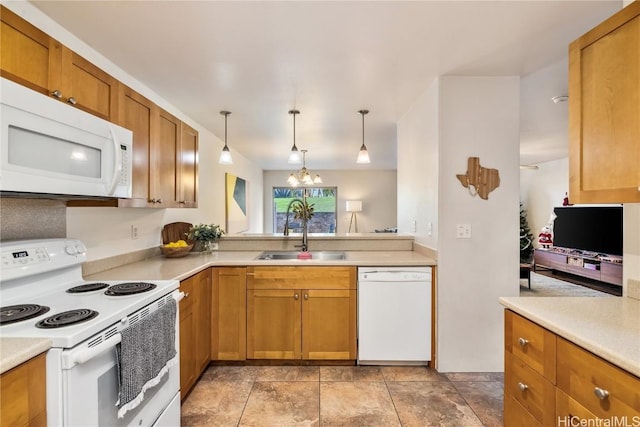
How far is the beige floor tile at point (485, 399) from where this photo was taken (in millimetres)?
1998

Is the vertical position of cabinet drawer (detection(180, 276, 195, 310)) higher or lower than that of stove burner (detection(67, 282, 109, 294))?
lower

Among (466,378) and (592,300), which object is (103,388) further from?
(466,378)

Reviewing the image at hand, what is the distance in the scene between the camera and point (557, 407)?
1.19m

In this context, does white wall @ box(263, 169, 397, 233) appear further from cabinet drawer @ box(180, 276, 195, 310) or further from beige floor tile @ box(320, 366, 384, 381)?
cabinet drawer @ box(180, 276, 195, 310)

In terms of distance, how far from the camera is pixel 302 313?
104 inches

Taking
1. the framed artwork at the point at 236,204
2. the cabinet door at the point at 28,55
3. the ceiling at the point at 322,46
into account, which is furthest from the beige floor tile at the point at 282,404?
the framed artwork at the point at 236,204

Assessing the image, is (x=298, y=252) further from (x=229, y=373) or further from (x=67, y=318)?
(x=67, y=318)

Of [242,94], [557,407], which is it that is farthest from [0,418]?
[242,94]

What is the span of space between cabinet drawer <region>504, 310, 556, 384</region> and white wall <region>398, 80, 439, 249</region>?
1157mm

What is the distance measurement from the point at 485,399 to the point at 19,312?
2607 mm

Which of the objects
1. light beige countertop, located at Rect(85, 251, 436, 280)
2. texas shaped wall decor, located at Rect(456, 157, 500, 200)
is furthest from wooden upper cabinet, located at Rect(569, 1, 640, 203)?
light beige countertop, located at Rect(85, 251, 436, 280)

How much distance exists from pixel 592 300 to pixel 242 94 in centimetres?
273

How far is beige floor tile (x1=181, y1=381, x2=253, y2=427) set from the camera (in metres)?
1.98

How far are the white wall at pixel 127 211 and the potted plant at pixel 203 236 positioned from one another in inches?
11.5
